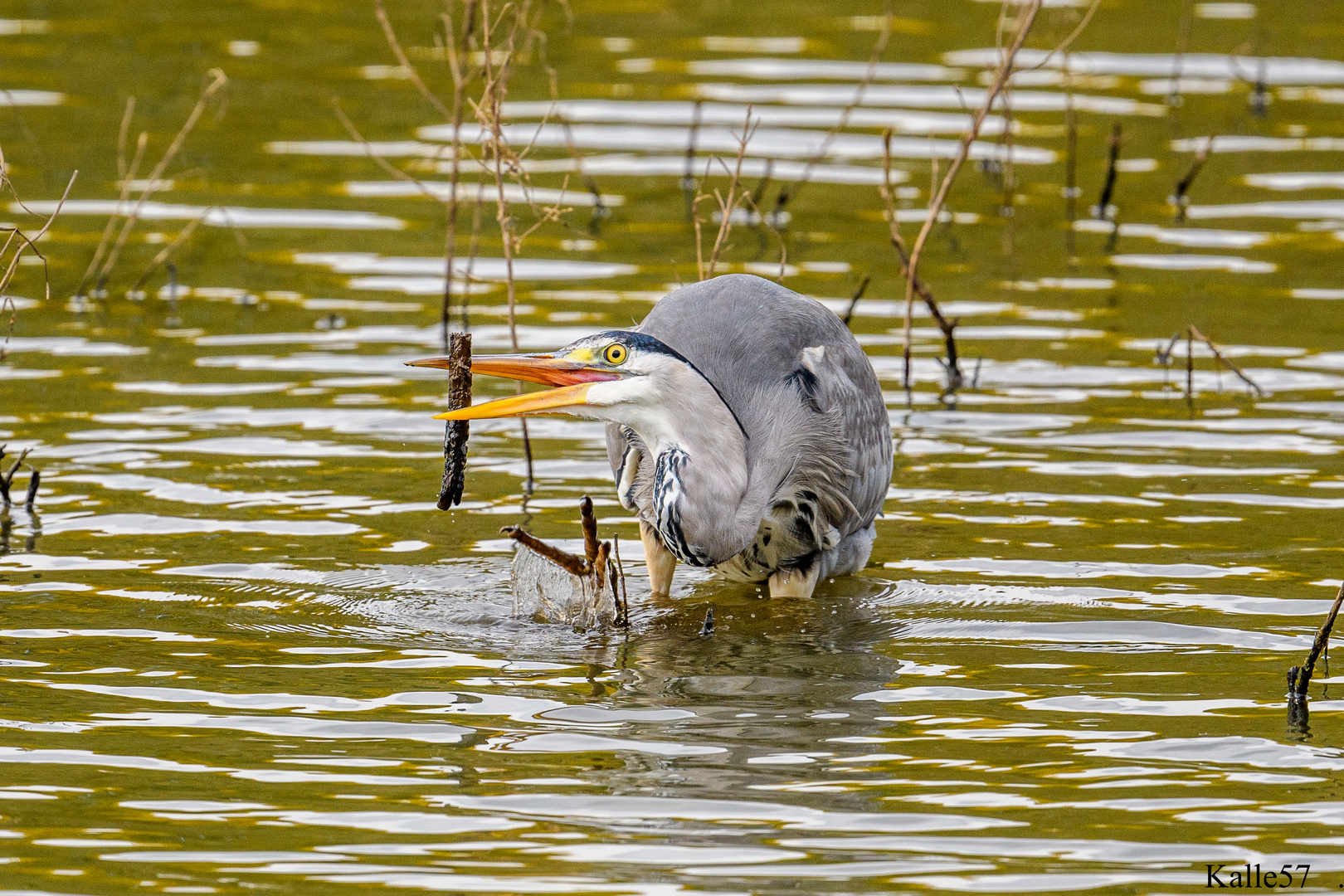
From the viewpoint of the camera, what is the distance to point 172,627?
702 centimetres

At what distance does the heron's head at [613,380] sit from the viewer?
259 inches

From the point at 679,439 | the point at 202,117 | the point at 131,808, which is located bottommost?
the point at 131,808

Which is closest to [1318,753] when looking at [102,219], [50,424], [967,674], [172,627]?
[967,674]

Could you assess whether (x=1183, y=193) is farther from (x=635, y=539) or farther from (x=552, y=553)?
(x=552, y=553)

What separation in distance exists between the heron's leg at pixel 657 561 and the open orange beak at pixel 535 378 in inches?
40.9

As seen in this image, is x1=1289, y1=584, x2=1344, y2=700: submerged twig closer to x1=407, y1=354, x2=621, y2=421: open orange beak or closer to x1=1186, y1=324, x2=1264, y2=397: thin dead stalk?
x1=407, y1=354, x2=621, y2=421: open orange beak

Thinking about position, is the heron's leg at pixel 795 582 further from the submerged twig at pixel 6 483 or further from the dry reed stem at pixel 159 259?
the dry reed stem at pixel 159 259

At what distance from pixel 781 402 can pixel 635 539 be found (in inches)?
60.7

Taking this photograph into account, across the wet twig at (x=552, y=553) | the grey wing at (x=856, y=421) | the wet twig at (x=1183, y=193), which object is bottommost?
the wet twig at (x=552, y=553)

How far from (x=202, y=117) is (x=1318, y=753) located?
42.1 ft

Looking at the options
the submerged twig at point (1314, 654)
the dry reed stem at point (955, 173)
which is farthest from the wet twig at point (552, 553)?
the dry reed stem at point (955, 173)

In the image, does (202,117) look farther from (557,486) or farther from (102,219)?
(557,486)

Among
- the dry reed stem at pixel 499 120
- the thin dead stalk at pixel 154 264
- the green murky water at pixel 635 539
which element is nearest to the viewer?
the green murky water at pixel 635 539

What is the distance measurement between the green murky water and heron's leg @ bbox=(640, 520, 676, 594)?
0.56 ft
